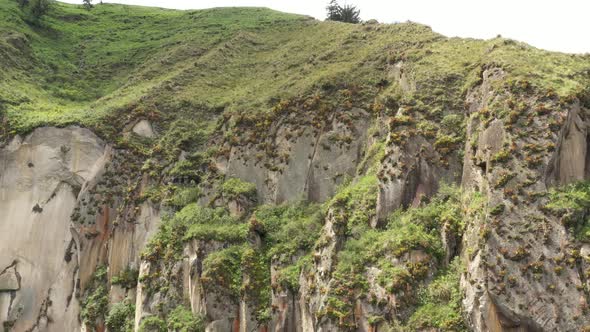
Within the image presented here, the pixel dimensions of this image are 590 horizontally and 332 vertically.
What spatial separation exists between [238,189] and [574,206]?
71.6 feet

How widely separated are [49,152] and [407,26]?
32469 millimetres

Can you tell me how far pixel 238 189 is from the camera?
3928cm

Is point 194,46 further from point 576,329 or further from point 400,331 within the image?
point 576,329

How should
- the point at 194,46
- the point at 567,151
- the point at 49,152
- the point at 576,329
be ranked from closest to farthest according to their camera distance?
the point at 576,329
the point at 567,151
the point at 49,152
the point at 194,46

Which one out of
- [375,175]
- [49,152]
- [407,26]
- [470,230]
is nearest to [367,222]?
[375,175]

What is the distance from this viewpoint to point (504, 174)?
2712 cm

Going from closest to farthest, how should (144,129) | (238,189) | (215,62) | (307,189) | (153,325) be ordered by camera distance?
(153,325) < (307,189) < (238,189) < (144,129) < (215,62)

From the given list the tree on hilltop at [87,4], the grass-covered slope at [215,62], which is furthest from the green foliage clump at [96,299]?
the tree on hilltop at [87,4]

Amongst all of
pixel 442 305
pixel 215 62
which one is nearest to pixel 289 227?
pixel 442 305

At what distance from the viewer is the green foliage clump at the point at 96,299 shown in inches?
1575

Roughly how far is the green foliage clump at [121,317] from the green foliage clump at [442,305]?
20.9 m

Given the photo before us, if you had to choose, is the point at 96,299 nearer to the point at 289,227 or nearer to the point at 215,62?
the point at 289,227

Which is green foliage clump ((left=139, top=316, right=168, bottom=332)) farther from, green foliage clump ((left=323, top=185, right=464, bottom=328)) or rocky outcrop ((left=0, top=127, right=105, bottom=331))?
green foliage clump ((left=323, top=185, right=464, bottom=328))

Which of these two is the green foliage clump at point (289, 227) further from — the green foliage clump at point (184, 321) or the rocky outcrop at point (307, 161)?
the green foliage clump at point (184, 321)
